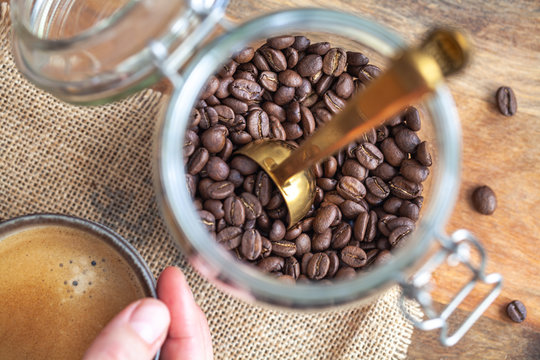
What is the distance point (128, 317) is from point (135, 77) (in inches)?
13.5

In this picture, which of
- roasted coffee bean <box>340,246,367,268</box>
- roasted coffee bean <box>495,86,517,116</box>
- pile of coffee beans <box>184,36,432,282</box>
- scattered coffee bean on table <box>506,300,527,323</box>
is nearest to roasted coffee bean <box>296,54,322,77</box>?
pile of coffee beans <box>184,36,432,282</box>

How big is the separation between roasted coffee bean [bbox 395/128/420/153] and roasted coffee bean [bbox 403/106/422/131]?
0.5 inches

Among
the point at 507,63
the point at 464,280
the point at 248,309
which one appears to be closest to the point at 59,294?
the point at 248,309

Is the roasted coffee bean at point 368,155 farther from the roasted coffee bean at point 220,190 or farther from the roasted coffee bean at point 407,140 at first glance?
the roasted coffee bean at point 220,190

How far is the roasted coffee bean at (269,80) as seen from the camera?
3.13 feet

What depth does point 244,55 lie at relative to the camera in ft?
3.07

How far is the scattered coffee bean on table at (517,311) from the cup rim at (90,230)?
0.71 m

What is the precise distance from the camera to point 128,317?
78cm

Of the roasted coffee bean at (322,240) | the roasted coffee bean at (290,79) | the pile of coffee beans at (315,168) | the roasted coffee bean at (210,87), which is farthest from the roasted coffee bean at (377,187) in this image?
the roasted coffee bean at (210,87)

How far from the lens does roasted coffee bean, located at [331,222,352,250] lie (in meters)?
0.93

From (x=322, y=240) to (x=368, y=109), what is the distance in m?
0.36

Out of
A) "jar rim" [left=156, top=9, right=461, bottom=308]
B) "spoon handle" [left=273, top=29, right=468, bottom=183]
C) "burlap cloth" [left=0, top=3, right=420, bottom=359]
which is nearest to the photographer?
"spoon handle" [left=273, top=29, right=468, bottom=183]

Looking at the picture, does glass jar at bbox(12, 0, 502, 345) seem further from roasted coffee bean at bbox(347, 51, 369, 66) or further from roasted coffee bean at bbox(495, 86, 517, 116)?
roasted coffee bean at bbox(495, 86, 517, 116)

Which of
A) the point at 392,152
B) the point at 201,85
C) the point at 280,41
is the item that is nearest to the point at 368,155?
the point at 392,152
